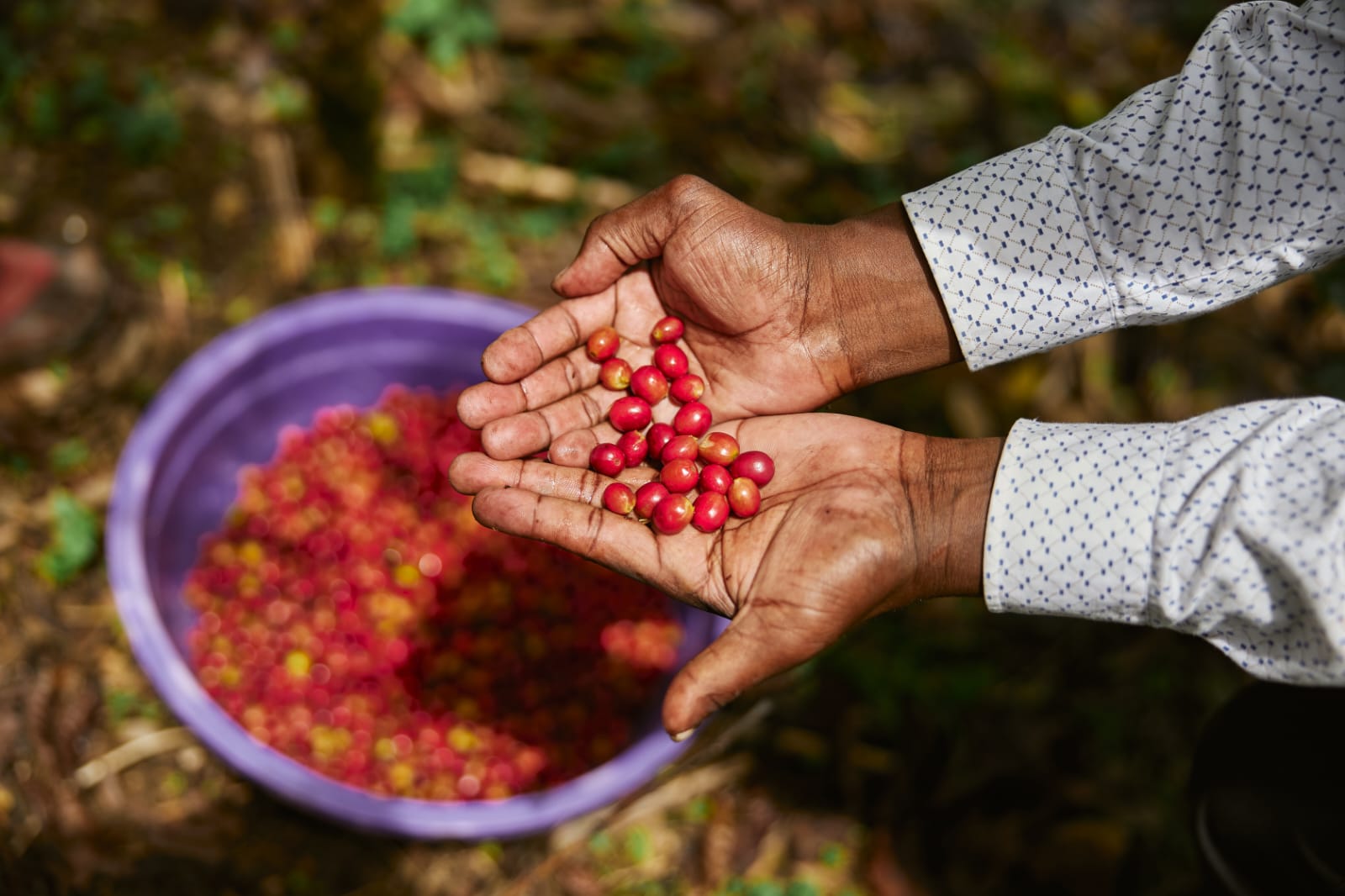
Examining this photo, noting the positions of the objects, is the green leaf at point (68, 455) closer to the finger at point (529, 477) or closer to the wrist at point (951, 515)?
the finger at point (529, 477)

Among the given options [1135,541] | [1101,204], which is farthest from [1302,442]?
[1101,204]

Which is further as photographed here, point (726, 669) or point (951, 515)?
point (951, 515)

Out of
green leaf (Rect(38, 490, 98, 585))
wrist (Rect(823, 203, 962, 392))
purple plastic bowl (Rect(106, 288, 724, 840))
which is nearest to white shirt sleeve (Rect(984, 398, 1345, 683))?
wrist (Rect(823, 203, 962, 392))

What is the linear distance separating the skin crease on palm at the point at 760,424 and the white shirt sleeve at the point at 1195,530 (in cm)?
13

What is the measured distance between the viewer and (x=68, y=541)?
384 cm

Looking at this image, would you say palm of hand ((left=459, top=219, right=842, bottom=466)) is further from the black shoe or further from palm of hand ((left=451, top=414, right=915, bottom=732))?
the black shoe

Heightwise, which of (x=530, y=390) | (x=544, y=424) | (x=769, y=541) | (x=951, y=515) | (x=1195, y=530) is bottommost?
(x=1195, y=530)

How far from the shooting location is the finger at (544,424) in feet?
9.13

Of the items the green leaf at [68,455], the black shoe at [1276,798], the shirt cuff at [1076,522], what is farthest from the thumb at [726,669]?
the green leaf at [68,455]

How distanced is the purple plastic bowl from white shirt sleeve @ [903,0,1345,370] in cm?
154

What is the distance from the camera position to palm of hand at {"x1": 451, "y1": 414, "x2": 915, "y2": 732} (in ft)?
7.60

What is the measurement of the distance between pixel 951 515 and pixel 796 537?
1.33 feet

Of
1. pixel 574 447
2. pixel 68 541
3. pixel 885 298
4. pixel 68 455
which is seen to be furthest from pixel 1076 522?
pixel 68 455

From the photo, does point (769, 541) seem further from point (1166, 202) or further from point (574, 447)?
point (1166, 202)
